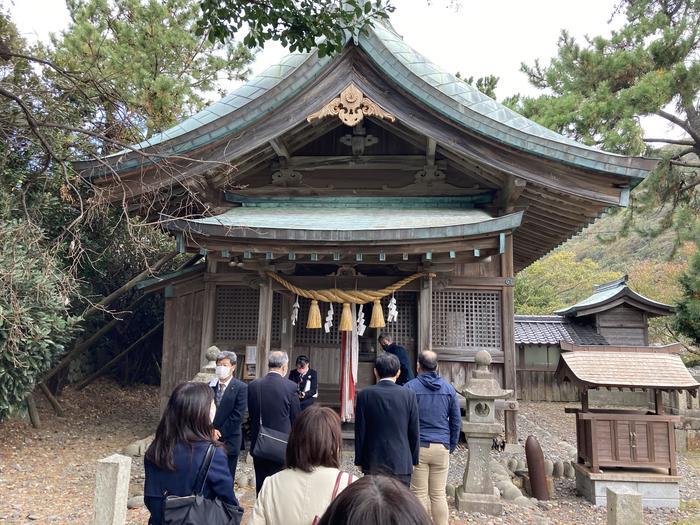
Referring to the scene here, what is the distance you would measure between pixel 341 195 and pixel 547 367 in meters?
11.4

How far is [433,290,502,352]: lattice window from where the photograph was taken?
25.8 feet

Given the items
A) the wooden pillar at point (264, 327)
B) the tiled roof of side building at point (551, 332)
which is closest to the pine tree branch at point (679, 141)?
the tiled roof of side building at point (551, 332)

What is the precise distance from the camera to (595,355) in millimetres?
6109

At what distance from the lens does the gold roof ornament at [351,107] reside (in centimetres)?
754

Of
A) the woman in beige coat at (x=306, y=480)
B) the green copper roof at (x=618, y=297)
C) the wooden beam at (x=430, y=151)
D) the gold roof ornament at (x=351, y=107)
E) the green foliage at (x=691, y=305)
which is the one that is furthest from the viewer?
the green copper roof at (x=618, y=297)

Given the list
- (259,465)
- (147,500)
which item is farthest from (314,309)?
(147,500)

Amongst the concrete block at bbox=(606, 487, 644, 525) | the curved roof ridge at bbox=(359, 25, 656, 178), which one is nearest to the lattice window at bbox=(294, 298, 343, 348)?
the curved roof ridge at bbox=(359, 25, 656, 178)

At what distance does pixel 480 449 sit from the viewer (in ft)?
17.4

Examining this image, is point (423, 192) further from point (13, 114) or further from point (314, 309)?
point (13, 114)

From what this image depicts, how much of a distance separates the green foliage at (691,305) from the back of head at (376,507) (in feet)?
36.5

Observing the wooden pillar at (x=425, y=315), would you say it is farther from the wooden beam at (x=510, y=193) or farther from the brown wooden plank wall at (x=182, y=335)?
the brown wooden plank wall at (x=182, y=335)

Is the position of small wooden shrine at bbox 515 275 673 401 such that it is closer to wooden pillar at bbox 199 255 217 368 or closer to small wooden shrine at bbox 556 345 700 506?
small wooden shrine at bbox 556 345 700 506

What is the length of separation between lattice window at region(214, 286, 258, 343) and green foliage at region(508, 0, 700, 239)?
26.6ft

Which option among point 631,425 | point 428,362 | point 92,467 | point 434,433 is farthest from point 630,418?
point 92,467
